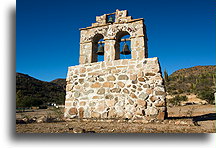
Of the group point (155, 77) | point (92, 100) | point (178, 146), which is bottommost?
point (178, 146)

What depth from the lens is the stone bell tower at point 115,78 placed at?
12.9 feet

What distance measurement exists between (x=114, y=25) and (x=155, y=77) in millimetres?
1835

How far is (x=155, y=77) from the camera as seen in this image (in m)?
3.97

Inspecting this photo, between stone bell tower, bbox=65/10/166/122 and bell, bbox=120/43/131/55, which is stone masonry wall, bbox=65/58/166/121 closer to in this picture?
stone bell tower, bbox=65/10/166/122

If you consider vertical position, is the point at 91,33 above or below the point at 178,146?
above

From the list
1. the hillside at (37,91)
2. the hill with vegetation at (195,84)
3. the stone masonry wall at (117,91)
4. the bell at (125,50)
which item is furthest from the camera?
the hill with vegetation at (195,84)

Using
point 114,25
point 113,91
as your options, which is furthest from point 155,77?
point 114,25

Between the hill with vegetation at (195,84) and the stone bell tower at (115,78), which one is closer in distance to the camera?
the stone bell tower at (115,78)

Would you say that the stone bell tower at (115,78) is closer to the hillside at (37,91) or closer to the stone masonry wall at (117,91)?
the stone masonry wall at (117,91)

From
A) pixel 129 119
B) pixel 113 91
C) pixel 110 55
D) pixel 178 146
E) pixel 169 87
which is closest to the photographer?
pixel 178 146

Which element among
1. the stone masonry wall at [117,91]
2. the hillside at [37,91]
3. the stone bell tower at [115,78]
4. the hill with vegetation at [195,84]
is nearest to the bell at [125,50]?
the stone bell tower at [115,78]

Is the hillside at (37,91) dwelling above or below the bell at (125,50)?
below

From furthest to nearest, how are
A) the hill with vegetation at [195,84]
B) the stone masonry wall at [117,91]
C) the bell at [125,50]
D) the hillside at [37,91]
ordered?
the hill with vegetation at [195,84], the hillside at [37,91], the bell at [125,50], the stone masonry wall at [117,91]
